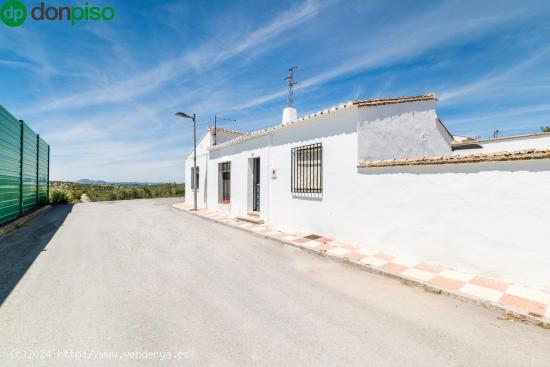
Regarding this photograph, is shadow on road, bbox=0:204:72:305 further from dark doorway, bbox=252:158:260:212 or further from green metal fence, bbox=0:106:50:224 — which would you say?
dark doorway, bbox=252:158:260:212

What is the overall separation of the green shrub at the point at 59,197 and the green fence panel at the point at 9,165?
8328mm

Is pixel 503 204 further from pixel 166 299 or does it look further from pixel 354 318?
pixel 166 299

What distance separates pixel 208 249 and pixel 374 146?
490 centimetres

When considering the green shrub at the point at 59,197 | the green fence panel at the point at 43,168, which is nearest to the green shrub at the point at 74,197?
the green shrub at the point at 59,197

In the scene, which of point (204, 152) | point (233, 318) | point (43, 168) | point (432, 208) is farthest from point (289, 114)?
point (43, 168)

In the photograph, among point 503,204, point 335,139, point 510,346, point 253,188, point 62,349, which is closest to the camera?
point 62,349

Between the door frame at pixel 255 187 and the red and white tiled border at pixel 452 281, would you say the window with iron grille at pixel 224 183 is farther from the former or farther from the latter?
the red and white tiled border at pixel 452 281

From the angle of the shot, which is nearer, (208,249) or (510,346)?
(510,346)

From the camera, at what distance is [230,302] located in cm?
324

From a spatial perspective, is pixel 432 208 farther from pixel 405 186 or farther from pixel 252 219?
pixel 252 219

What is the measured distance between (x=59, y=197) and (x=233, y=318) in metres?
19.5

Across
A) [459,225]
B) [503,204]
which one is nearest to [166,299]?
[459,225]

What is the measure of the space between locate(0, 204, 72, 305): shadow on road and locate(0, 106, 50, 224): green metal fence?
40.6 inches

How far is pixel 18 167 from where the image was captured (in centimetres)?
875
